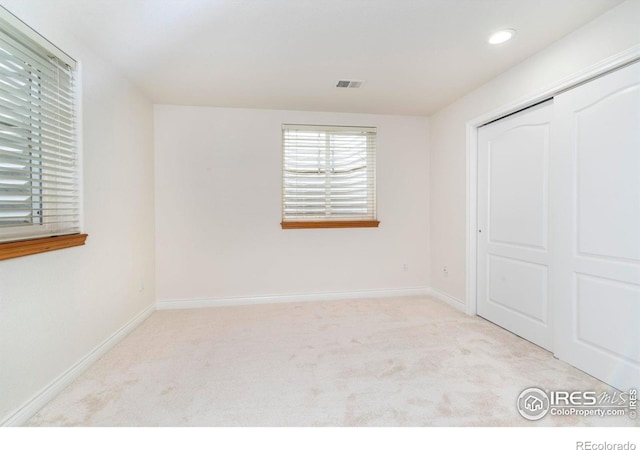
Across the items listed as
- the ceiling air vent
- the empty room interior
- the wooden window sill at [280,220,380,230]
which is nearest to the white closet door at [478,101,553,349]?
the empty room interior

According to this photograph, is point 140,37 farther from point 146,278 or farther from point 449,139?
point 449,139

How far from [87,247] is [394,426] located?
243 cm

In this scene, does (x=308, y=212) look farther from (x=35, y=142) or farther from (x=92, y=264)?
(x=35, y=142)

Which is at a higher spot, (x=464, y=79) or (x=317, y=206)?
(x=464, y=79)

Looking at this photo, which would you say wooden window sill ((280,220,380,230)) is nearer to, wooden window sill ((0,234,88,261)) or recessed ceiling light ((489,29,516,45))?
wooden window sill ((0,234,88,261))

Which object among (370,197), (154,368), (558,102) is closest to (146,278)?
(154,368)

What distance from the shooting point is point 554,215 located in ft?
7.25

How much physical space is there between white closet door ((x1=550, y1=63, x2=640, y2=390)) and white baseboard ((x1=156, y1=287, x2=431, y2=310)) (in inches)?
72.0

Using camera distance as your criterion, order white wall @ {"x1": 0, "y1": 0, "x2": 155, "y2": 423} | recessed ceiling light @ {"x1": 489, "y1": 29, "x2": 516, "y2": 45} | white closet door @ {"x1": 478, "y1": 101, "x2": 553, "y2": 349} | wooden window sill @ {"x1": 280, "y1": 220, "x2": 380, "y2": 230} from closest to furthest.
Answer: white wall @ {"x1": 0, "y1": 0, "x2": 155, "y2": 423}, recessed ceiling light @ {"x1": 489, "y1": 29, "x2": 516, "y2": 45}, white closet door @ {"x1": 478, "y1": 101, "x2": 553, "y2": 349}, wooden window sill @ {"x1": 280, "y1": 220, "x2": 380, "y2": 230}

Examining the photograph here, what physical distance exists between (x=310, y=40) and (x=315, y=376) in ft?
8.03

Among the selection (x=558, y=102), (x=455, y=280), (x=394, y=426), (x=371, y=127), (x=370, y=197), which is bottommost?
(x=394, y=426)
